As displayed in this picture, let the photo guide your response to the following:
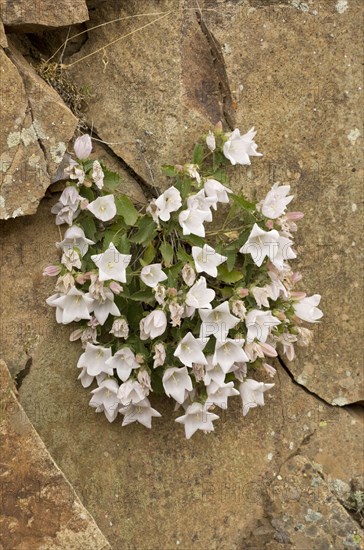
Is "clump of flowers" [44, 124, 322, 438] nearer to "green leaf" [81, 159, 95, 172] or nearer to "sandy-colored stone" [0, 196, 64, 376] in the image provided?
"green leaf" [81, 159, 95, 172]

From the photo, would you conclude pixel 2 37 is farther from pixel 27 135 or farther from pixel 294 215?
pixel 294 215

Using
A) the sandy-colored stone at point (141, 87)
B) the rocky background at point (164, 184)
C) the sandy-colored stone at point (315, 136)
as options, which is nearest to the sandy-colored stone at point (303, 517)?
the rocky background at point (164, 184)

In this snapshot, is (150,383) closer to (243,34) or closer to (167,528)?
(167,528)

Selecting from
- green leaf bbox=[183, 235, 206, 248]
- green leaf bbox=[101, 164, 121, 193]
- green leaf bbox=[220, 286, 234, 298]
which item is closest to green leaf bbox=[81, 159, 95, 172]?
green leaf bbox=[101, 164, 121, 193]

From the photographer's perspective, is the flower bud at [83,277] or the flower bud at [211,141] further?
the flower bud at [211,141]

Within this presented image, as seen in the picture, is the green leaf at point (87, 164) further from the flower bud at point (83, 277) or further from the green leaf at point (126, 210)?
the flower bud at point (83, 277)

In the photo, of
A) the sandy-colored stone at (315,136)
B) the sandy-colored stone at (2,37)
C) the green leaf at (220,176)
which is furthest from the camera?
the sandy-colored stone at (315,136)
